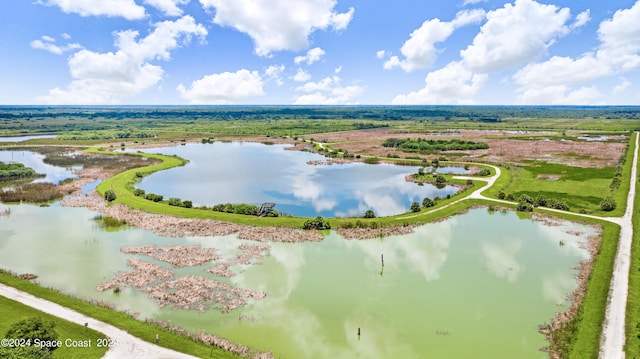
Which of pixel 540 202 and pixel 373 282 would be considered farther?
pixel 540 202

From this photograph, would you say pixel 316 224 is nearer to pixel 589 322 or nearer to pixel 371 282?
pixel 371 282

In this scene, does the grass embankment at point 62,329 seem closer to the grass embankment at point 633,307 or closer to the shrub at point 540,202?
the grass embankment at point 633,307

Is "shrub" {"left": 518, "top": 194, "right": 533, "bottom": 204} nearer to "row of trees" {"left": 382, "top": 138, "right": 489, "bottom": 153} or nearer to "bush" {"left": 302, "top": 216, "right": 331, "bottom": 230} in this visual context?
"bush" {"left": 302, "top": 216, "right": 331, "bottom": 230}

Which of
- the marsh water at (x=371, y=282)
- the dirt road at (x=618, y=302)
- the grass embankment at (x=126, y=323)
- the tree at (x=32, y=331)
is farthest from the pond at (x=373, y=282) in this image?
the tree at (x=32, y=331)

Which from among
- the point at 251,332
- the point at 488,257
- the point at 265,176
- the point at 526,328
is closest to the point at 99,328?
the point at 251,332

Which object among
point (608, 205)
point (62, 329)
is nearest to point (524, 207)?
point (608, 205)
